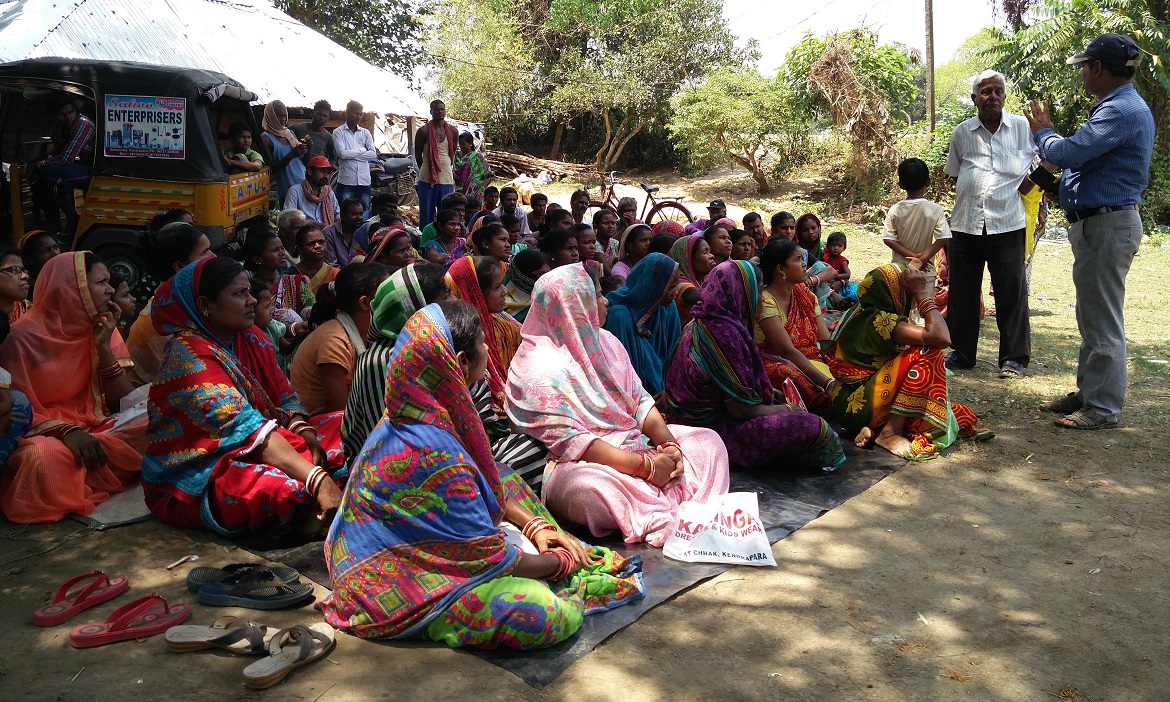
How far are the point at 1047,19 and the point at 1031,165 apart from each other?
12.5 m

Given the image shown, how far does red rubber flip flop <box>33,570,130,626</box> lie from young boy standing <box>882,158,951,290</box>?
5243 millimetres

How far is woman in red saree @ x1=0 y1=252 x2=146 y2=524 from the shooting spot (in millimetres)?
3809

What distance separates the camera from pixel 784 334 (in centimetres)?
538

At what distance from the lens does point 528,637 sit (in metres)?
2.81

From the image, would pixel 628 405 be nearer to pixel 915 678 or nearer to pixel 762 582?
pixel 762 582

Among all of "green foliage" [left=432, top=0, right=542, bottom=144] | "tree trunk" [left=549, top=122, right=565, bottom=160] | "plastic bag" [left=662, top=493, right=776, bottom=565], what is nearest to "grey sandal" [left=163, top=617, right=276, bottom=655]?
"plastic bag" [left=662, top=493, right=776, bottom=565]

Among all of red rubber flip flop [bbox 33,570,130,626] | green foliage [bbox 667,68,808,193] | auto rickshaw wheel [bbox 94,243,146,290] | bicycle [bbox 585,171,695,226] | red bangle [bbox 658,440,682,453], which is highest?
green foliage [bbox 667,68,808,193]

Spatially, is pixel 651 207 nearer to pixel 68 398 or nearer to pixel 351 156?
pixel 351 156

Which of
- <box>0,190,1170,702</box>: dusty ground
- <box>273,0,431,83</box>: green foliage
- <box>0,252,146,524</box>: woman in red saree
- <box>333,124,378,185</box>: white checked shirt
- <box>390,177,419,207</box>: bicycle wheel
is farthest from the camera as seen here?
<box>273,0,431,83</box>: green foliage

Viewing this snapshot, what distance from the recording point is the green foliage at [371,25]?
71.1ft

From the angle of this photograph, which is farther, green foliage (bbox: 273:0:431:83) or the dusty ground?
green foliage (bbox: 273:0:431:83)

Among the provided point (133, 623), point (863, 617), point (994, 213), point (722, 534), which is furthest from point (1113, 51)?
point (133, 623)

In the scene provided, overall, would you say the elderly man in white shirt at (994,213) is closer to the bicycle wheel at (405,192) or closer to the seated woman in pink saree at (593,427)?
the seated woman in pink saree at (593,427)

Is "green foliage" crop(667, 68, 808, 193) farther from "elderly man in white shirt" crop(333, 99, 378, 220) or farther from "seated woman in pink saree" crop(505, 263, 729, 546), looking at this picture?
"seated woman in pink saree" crop(505, 263, 729, 546)
